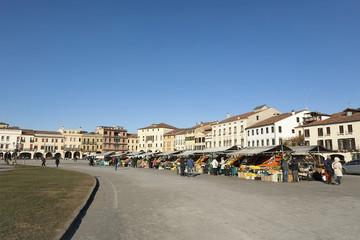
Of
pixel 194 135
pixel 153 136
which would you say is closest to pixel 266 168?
pixel 194 135

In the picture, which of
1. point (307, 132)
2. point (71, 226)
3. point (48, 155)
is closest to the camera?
point (71, 226)

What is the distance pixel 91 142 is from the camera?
106 metres

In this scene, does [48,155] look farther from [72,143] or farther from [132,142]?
[132,142]

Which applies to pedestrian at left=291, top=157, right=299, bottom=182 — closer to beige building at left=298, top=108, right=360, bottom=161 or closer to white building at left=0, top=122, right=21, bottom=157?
beige building at left=298, top=108, right=360, bottom=161

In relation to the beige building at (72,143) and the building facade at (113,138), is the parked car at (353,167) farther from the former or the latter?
the beige building at (72,143)

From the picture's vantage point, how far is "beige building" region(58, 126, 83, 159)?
102m

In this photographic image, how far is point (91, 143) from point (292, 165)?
97.9 meters

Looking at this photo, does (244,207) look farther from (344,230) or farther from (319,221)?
(344,230)

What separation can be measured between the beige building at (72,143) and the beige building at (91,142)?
156 centimetres

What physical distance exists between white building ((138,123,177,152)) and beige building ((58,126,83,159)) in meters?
24.6

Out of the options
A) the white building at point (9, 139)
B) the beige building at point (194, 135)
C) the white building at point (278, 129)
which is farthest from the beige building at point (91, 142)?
the white building at point (278, 129)

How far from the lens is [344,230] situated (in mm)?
5855

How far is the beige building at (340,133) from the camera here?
142 feet

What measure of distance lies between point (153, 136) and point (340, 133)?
6807cm
